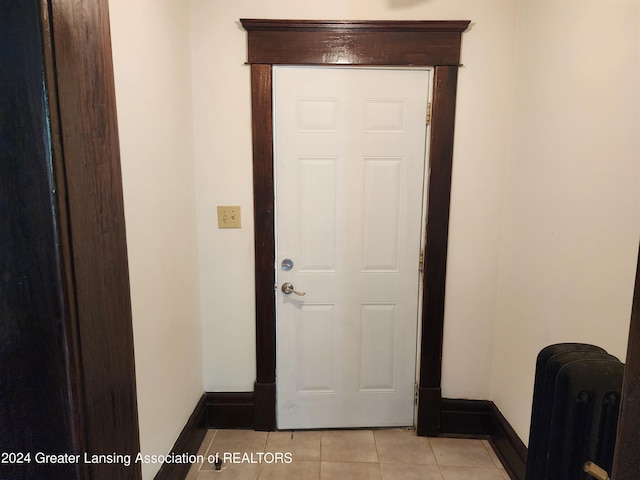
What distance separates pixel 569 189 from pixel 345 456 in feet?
5.62

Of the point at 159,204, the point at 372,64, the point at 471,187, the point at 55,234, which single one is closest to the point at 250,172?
the point at 159,204

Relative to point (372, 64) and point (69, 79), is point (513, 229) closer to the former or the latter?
point (372, 64)

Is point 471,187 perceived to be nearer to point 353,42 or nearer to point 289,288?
point 353,42

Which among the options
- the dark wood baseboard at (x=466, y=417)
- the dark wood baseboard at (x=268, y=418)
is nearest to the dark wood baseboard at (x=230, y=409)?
the dark wood baseboard at (x=268, y=418)

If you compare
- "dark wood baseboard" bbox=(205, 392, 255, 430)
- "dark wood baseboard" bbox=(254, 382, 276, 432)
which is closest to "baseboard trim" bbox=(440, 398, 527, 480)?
"dark wood baseboard" bbox=(254, 382, 276, 432)

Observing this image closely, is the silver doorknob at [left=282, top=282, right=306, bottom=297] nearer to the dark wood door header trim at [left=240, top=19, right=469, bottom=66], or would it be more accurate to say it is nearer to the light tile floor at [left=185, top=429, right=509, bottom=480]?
A: the light tile floor at [left=185, top=429, right=509, bottom=480]

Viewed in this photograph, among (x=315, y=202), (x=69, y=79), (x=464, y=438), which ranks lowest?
(x=464, y=438)

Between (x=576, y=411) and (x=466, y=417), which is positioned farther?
(x=466, y=417)

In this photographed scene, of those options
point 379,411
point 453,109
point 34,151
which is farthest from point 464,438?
point 34,151

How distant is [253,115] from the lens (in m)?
2.08

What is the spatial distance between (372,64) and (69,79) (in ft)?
5.35

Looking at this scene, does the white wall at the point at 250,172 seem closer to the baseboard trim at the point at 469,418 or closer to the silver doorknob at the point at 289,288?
the baseboard trim at the point at 469,418

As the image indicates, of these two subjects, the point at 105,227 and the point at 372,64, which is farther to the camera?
the point at 372,64

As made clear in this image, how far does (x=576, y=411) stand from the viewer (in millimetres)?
983
